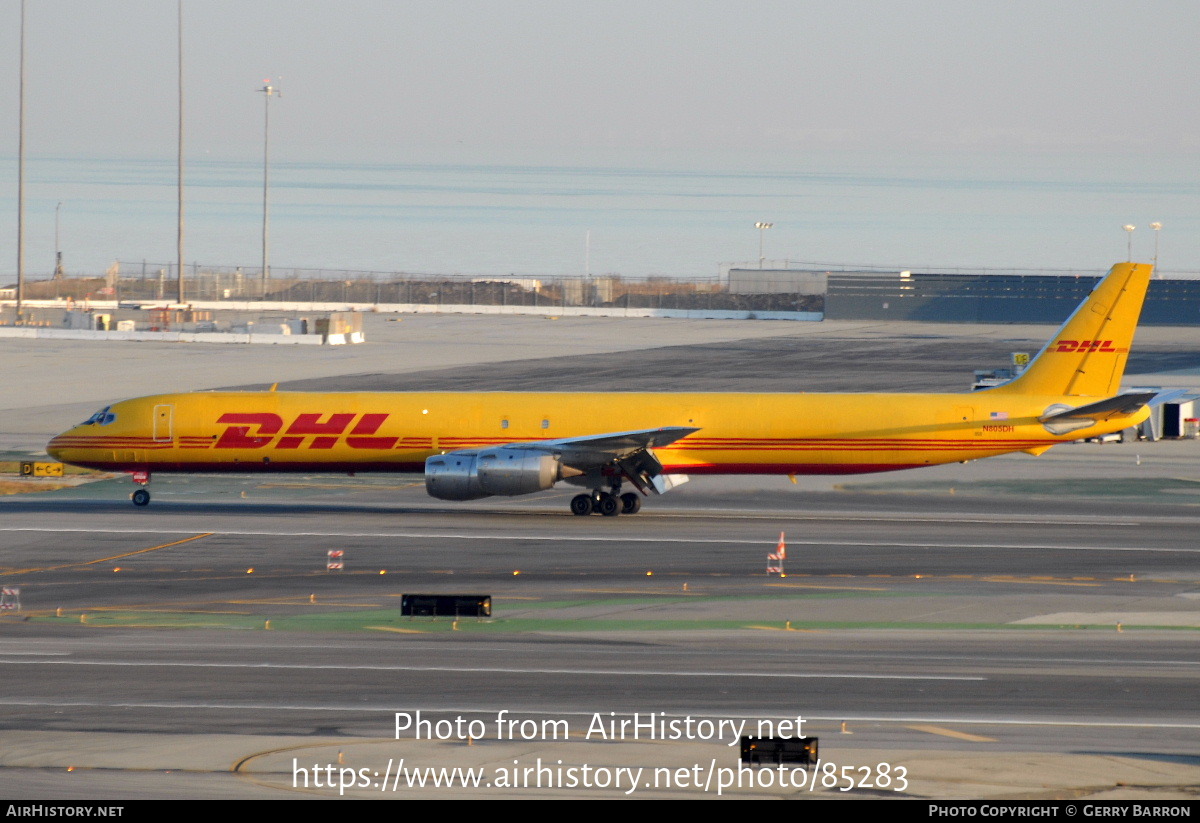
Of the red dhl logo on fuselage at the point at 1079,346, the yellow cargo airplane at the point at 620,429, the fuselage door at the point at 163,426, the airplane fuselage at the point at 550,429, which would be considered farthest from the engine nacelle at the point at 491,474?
the red dhl logo on fuselage at the point at 1079,346

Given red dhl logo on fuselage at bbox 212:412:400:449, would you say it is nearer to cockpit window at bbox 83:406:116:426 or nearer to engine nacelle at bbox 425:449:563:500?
engine nacelle at bbox 425:449:563:500

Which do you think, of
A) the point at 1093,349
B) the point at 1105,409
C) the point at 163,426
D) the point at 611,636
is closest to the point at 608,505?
the point at 163,426

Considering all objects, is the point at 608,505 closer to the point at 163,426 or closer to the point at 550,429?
the point at 550,429

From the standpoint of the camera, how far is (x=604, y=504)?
1661 inches

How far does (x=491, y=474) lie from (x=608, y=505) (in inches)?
157

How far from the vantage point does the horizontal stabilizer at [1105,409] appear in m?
40.2

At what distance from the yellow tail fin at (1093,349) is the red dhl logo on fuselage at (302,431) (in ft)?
59.3

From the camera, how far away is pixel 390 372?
3425 inches

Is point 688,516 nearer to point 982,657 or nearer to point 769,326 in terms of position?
point 982,657

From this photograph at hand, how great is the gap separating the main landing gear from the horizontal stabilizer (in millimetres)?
11813

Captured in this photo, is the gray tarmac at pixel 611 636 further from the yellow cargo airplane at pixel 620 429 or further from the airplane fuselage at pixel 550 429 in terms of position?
the airplane fuselage at pixel 550 429
